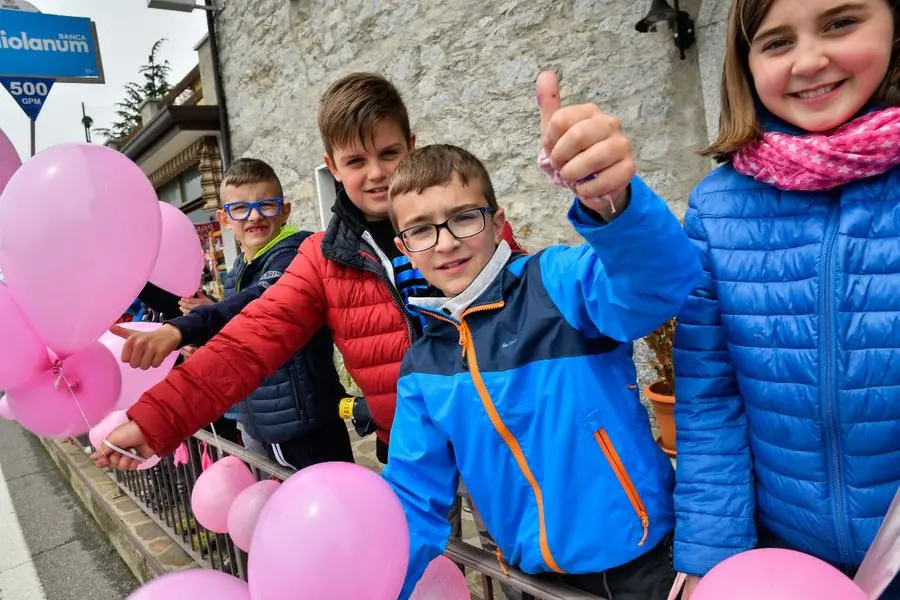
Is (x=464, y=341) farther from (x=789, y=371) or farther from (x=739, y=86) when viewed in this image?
(x=739, y=86)

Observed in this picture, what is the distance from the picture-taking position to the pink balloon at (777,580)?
2.46ft

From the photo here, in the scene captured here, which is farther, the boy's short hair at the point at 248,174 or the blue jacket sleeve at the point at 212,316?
the boy's short hair at the point at 248,174

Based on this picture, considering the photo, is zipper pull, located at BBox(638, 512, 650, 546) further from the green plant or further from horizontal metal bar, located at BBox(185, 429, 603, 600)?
the green plant

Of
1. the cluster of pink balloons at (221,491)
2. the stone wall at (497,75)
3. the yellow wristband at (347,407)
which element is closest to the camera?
the yellow wristband at (347,407)

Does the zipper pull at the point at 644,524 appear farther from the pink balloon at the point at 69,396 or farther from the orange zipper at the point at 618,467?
the pink balloon at the point at 69,396

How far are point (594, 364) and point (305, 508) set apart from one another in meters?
0.58

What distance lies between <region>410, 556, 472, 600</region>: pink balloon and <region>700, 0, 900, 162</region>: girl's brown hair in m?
1.06

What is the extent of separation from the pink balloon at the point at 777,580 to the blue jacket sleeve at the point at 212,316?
1.53 meters

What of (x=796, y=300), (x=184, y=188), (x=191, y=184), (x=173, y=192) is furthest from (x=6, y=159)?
(x=173, y=192)

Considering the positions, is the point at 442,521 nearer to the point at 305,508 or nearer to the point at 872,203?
the point at 305,508

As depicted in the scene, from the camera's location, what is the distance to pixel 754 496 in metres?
1.11

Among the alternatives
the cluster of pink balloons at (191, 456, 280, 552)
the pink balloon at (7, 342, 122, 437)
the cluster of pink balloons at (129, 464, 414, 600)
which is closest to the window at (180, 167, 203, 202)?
the cluster of pink balloons at (191, 456, 280, 552)

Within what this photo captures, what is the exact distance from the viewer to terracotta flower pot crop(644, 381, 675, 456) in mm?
3209

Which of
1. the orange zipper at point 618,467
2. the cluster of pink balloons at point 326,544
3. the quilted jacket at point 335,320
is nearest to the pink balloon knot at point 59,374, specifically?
the quilted jacket at point 335,320
